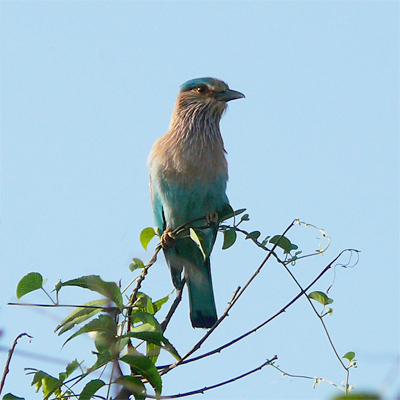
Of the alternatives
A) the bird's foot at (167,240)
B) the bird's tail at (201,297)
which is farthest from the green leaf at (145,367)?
the bird's tail at (201,297)

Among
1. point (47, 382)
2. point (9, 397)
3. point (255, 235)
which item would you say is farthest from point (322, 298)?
point (9, 397)

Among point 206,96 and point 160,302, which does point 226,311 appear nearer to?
point 160,302

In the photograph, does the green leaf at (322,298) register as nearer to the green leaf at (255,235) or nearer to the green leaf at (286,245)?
the green leaf at (286,245)

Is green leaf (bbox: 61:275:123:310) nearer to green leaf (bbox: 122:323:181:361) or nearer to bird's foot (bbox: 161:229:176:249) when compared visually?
green leaf (bbox: 122:323:181:361)

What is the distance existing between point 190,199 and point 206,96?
1.19 m

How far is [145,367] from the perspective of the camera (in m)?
1.93

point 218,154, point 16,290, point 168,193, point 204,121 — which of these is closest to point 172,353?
point 16,290

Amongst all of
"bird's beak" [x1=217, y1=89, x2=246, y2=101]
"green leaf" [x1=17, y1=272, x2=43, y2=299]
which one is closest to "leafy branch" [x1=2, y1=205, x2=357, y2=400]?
"green leaf" [x1=17, y1=272, x2=43, y2=299]

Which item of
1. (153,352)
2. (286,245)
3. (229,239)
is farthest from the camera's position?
(229,239)

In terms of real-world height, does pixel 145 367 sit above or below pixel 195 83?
below

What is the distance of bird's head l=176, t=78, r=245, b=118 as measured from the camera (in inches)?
186

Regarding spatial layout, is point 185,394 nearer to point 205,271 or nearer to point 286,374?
point 286,374

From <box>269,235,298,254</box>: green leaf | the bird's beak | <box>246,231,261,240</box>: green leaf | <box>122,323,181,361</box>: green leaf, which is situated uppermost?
the bird's beak

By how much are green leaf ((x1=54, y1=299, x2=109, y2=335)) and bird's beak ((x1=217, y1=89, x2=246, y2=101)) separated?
115 inches
